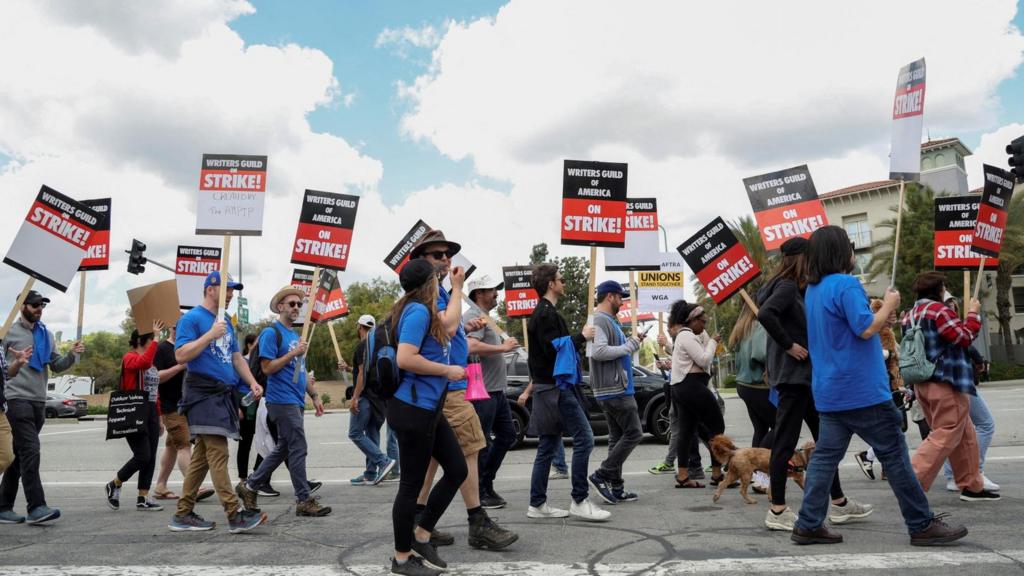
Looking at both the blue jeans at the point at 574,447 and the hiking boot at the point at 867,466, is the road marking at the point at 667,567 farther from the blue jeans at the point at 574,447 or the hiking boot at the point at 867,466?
the hiking boot at the point at 867,466

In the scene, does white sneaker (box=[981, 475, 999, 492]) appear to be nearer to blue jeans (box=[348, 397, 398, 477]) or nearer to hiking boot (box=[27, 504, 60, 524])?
blue jeans (box=[348, 397, 398, 477])

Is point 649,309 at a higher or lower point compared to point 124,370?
higher

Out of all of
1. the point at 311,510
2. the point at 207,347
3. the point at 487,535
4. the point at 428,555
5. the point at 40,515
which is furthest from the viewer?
the point at 311,510

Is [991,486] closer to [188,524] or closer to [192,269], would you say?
[188,524]

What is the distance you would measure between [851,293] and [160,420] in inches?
245

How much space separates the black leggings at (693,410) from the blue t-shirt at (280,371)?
11.1 feet

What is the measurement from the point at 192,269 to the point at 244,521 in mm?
7176

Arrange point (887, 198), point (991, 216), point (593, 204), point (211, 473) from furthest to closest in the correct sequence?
1. point (887, 198)
2. point (991, 216)
3. point (593, 204)
4. point (211, 473)

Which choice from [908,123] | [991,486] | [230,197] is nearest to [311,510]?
[230,197]

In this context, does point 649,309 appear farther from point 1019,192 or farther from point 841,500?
point 1019,192

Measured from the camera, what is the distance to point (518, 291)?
50.3 feet

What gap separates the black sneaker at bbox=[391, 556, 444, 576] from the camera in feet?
13.7

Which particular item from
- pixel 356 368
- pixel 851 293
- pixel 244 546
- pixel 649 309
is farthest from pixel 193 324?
Result: pixel 649 309

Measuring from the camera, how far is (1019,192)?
34094 mm
